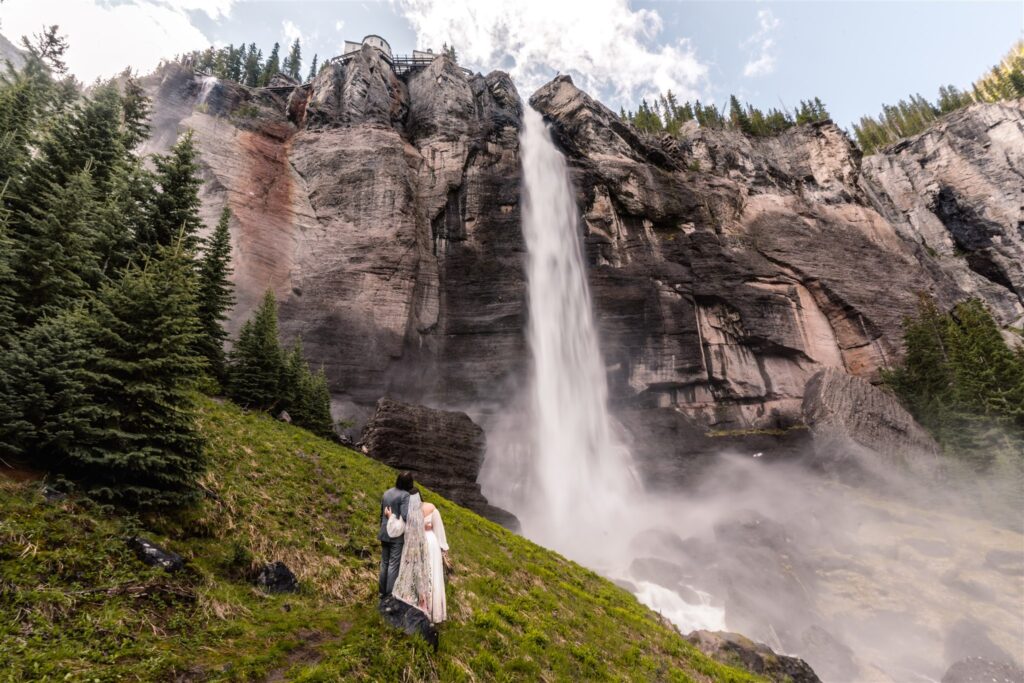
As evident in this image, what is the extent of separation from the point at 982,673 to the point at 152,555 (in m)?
23.3

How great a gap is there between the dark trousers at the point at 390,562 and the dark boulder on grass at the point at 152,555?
304 centimetres

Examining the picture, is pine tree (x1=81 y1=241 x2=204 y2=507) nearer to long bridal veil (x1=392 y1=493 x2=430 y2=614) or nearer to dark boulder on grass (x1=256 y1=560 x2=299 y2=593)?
dark boulder on grass (x1=256 y1=560 x2=299 y2=593)

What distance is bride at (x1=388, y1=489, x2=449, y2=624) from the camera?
222 inches

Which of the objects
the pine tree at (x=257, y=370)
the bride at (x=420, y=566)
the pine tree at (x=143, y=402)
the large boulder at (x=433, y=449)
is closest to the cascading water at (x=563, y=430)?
the large boulder at (x=433, y=449)

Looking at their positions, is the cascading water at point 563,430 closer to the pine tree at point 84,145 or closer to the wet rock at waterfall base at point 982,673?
the wet rock at waterfall base at point 982,673

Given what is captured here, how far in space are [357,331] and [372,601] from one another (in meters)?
25.1

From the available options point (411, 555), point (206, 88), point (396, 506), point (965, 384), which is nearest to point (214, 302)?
point (396, 506)

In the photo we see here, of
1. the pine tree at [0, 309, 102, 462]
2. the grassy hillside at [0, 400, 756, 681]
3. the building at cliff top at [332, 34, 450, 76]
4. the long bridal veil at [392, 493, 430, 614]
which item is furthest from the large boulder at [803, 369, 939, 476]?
the building at cliff top at [332, 34, 450, 76]

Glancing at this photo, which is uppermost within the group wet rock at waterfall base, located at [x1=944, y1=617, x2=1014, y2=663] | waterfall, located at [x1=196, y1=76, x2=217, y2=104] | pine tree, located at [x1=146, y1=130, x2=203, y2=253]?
waterfall, located at [x1=196, y1=76, x2=217, y2=104]

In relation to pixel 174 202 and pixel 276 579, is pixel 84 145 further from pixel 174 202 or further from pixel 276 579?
pixel 276 579

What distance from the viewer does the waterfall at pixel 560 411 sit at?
29516mm

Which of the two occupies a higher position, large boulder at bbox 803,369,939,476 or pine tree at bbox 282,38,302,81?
pine tree at bbox 282,38,302,81

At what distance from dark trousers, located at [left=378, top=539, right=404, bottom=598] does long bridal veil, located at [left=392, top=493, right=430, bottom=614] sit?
0.28ft

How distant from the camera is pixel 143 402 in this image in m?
7.75
